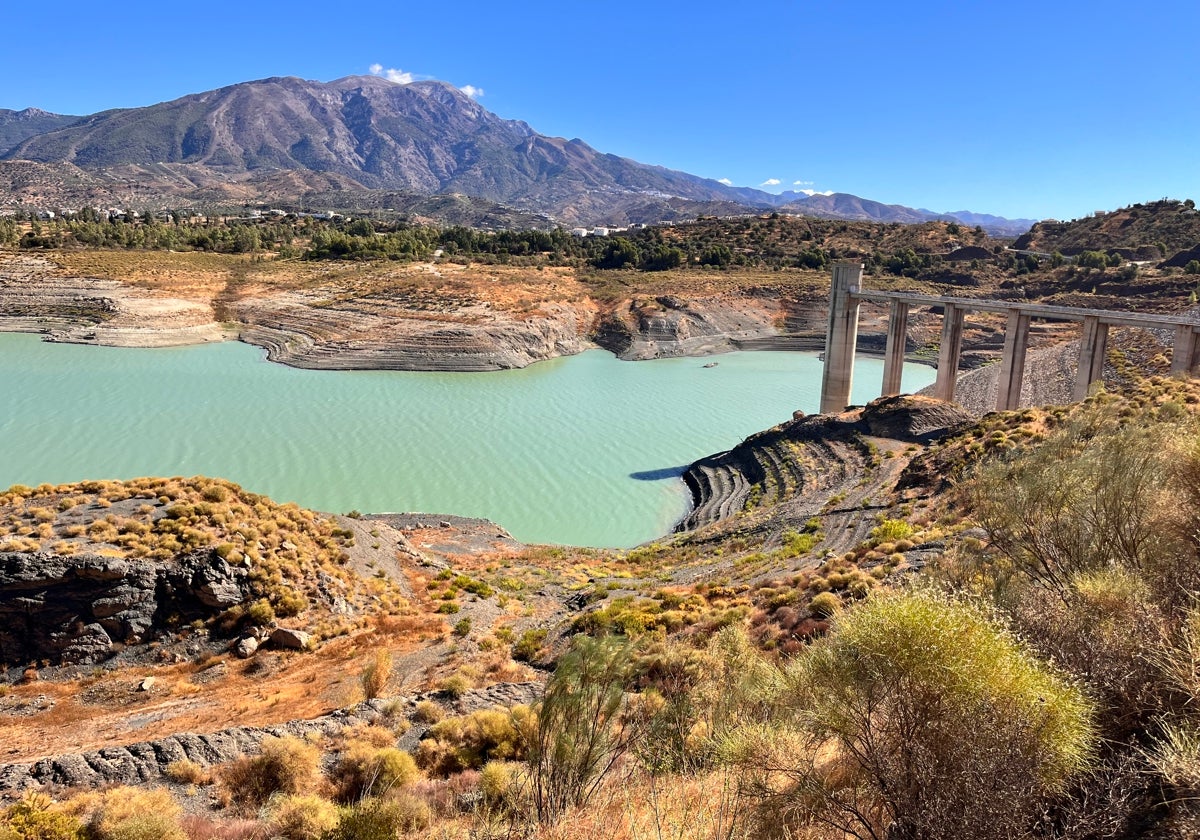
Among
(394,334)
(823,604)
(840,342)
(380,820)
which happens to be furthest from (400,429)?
(380,820)

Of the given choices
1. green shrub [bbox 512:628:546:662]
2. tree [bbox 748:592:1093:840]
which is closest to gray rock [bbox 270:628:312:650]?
green shrub [bbox 512:628:546:662]

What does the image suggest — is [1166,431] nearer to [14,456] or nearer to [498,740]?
[498,740]

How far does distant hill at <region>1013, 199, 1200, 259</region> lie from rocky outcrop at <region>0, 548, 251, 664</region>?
9540 cm

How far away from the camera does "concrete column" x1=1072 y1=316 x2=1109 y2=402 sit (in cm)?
2675

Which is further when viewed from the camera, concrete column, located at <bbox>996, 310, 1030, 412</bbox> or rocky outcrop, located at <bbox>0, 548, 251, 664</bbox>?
concrete column, located at <bbox>996, 310, 1030, 412</bbox>

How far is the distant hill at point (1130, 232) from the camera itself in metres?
78.4

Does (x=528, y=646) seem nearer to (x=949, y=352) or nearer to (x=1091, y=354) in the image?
(x=1091, y=354)

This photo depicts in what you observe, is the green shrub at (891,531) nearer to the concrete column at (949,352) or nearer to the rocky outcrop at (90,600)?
the rocky outcrop at (90,600)

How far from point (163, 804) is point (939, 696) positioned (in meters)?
7.56

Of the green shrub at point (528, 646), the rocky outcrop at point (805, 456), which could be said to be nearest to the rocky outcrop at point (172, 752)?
the green shrub at point (528, 646)

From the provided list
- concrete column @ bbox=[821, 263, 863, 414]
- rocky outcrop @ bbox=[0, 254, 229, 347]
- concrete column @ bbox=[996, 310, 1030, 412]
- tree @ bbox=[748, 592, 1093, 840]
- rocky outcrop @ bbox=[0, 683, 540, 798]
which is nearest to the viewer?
tree @ bbox=[748, 592, 1093, 840]

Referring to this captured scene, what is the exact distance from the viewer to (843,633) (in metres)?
5.64

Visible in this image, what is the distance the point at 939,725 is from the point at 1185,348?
2645 cm

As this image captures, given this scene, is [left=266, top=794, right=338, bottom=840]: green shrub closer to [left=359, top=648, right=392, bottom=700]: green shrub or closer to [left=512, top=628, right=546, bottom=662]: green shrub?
[left=359, top=648, right=392, bottom=700]: green shrub
